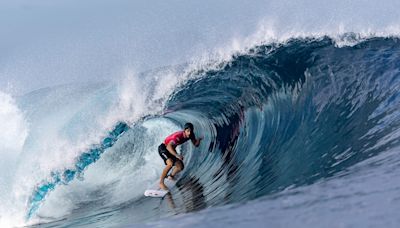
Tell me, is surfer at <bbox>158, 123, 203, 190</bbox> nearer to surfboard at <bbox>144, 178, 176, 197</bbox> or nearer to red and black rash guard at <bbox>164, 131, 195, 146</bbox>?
red and black rash guard at <bbox>164, 131, 195, 146</bbox>

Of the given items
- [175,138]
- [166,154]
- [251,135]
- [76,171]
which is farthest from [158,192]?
[76,171]

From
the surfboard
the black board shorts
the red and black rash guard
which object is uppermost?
the red and black rash guard

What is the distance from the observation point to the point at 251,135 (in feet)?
30.5

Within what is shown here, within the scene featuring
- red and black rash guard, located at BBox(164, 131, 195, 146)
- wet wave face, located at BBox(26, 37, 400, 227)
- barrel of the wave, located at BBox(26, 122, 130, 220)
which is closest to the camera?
wet wave face, located at BBox(26, 37, 400, 227)

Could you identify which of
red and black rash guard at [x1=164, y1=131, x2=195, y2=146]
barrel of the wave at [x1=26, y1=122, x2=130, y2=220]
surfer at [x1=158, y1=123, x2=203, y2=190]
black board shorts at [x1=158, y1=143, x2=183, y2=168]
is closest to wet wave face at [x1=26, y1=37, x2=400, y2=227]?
barrel of the wave at [x1=26, y1=122, x2=130, y2=220]

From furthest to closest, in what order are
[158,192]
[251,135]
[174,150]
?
[251,135] < [174,150] < [158,192]

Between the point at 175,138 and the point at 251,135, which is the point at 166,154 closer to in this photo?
the point at 175,138

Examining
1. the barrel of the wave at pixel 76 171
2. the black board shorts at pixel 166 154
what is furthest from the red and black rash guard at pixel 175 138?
the barrel of the wave at pixel 76 171

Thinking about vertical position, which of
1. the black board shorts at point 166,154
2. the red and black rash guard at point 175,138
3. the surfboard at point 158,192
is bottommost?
the surfboard at point 158,192

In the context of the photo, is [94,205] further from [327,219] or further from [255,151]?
[327,219]

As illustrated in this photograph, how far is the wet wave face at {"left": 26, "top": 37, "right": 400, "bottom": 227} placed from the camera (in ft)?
22.3

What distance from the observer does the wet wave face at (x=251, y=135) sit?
22.3 ft

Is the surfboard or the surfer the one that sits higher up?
the surfer

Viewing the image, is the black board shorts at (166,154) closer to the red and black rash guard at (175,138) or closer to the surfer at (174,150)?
the surfer at (174,150)
